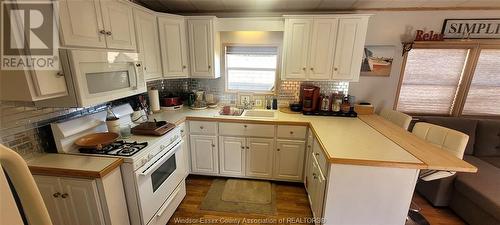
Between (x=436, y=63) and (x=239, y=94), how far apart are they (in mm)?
2625

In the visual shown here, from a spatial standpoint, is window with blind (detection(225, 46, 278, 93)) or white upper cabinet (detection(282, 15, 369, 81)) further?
window with blind (detection(225, 46, 278, 93))

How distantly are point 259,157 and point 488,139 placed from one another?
9.30 feet

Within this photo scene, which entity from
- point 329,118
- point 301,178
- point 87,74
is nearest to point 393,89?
point 329,118

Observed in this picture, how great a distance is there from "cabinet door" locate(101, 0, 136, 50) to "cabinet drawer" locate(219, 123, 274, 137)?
1281mm

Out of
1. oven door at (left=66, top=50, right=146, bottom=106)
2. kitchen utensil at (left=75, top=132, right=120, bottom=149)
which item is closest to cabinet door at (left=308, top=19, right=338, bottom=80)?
oven door at (left=66, top=50, right=146, bottom=106)

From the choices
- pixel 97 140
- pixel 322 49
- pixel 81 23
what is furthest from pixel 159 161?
pixel 322 49

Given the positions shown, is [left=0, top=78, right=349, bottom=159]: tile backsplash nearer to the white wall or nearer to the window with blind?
the window with blind

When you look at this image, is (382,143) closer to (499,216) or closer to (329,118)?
(329,118)

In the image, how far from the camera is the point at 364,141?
174 centimetres

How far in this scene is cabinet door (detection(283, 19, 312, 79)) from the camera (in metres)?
2.38

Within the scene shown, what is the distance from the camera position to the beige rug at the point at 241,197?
219 centimetres

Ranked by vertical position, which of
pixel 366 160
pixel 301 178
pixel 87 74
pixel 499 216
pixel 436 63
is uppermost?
pixel 436 63

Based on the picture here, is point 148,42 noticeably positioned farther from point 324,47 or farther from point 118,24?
point 324,47

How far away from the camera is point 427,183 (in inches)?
89.9
